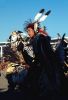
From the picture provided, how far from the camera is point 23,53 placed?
11109 mm

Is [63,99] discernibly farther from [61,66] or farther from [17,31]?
[17,31]

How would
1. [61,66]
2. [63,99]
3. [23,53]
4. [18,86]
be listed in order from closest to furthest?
[63,99] → [61,66] → [23,53] → [18,86]

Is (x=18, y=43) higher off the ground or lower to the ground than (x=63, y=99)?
higher

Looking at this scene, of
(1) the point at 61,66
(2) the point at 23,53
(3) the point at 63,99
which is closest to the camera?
(3) the point at 63,99

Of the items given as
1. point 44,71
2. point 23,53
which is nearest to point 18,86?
point 23,53

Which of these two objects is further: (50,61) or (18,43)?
(18,43)

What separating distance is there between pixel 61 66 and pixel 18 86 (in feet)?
6.28

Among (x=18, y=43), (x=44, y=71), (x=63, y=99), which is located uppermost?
(x=18, y=43)

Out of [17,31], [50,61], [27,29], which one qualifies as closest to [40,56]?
[50,61]

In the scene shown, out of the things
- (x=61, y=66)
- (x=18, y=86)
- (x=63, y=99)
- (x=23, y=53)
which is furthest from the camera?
(x=18, y=86)

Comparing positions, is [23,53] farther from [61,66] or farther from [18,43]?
[61,66]

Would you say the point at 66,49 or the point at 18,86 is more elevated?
the point at 66,49

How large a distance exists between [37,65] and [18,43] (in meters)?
1.00

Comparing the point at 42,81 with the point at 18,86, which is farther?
the point at 18,86
